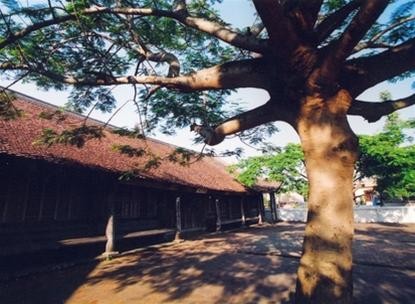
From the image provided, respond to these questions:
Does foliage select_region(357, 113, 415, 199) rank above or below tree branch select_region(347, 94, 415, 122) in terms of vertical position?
above

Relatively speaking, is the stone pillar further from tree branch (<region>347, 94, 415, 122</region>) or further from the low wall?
tree branch (<region>347, 94, 415, 122</region>)

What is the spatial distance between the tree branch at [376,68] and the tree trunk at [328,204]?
0.16 m

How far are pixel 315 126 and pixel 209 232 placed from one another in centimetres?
1618

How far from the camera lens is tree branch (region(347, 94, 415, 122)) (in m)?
3.37

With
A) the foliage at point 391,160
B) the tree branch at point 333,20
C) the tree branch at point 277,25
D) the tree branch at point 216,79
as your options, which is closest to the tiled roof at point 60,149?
the tree branch at point 216,79

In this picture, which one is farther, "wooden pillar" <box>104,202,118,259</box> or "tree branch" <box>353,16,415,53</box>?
"wooden pillar" <box>104,202,118,259</box>

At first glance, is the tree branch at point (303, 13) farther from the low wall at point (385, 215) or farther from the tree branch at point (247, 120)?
the low wall at point (385, 215)

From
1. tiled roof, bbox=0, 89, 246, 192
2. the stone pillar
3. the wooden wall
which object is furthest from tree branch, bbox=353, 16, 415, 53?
the stone pillar

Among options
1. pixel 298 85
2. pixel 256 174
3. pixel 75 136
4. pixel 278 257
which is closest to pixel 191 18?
pixel 298 85

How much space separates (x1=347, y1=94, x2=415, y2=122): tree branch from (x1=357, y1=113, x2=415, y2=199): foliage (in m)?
19.6

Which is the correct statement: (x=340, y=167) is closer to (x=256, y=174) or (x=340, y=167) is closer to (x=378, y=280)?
(x=378, y=280)

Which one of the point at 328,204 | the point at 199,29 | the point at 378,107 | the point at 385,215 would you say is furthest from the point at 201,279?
the point at 385,215

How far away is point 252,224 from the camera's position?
24047 mm

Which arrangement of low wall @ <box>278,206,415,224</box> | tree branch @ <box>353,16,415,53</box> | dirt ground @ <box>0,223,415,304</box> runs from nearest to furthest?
tree branch @ <box>353,16,415,53</box> < dirt ground @ <box>0,223,415,304</box> < low wall @ <box>278,206,415,224</box>
